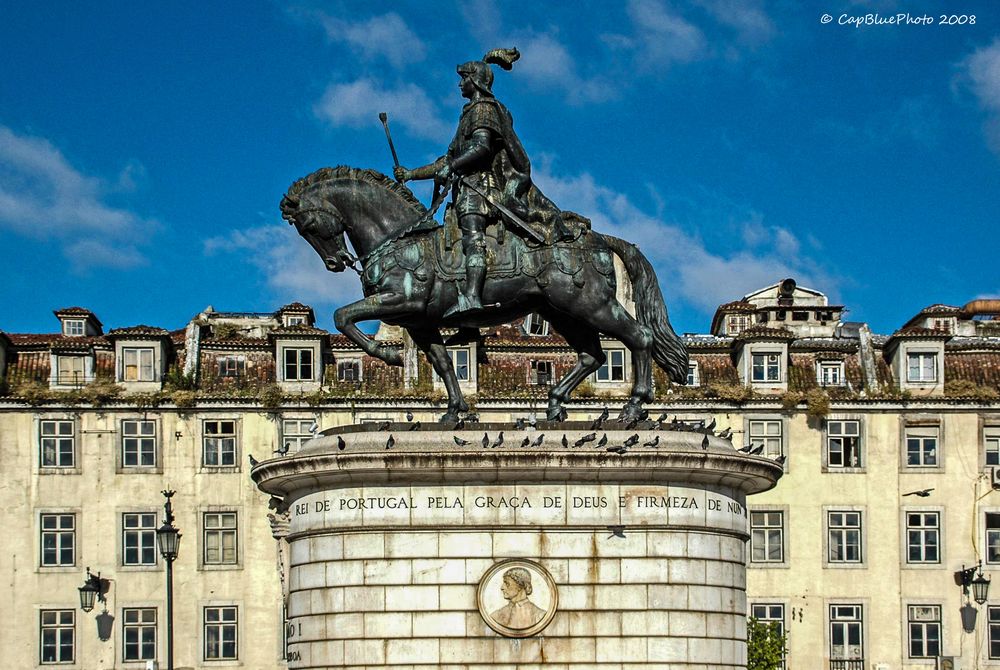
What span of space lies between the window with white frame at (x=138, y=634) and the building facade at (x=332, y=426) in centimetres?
6

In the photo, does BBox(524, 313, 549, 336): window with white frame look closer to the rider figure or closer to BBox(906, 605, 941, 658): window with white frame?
BBox(906, 605, 941, 658): window with white frame

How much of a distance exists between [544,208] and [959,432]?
Result: 120ft

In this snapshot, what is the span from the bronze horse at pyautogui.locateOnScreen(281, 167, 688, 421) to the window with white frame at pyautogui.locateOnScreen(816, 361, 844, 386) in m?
35.7

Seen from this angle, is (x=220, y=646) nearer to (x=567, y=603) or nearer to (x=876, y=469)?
(x=876, y=469)

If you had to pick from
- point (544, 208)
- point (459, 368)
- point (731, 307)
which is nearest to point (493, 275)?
point (544, 208)

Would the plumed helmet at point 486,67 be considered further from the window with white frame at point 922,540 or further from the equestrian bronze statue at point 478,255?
the window with white frame at point 922,540

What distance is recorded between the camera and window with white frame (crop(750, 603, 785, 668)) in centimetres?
5834

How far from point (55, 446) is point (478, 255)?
3619 cm

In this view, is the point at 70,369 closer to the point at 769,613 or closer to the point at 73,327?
the point at 73,327

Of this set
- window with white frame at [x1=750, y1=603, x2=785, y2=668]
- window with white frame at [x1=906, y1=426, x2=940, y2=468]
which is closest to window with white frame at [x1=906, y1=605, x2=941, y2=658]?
window with white frame at [x1=750, y1=603, x2=785, y2=668]

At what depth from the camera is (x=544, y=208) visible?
26.2 meters

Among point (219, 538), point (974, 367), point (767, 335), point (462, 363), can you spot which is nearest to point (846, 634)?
point (767, 335)

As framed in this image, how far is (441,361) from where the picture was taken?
26000mm

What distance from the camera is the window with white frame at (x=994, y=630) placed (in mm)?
58250
